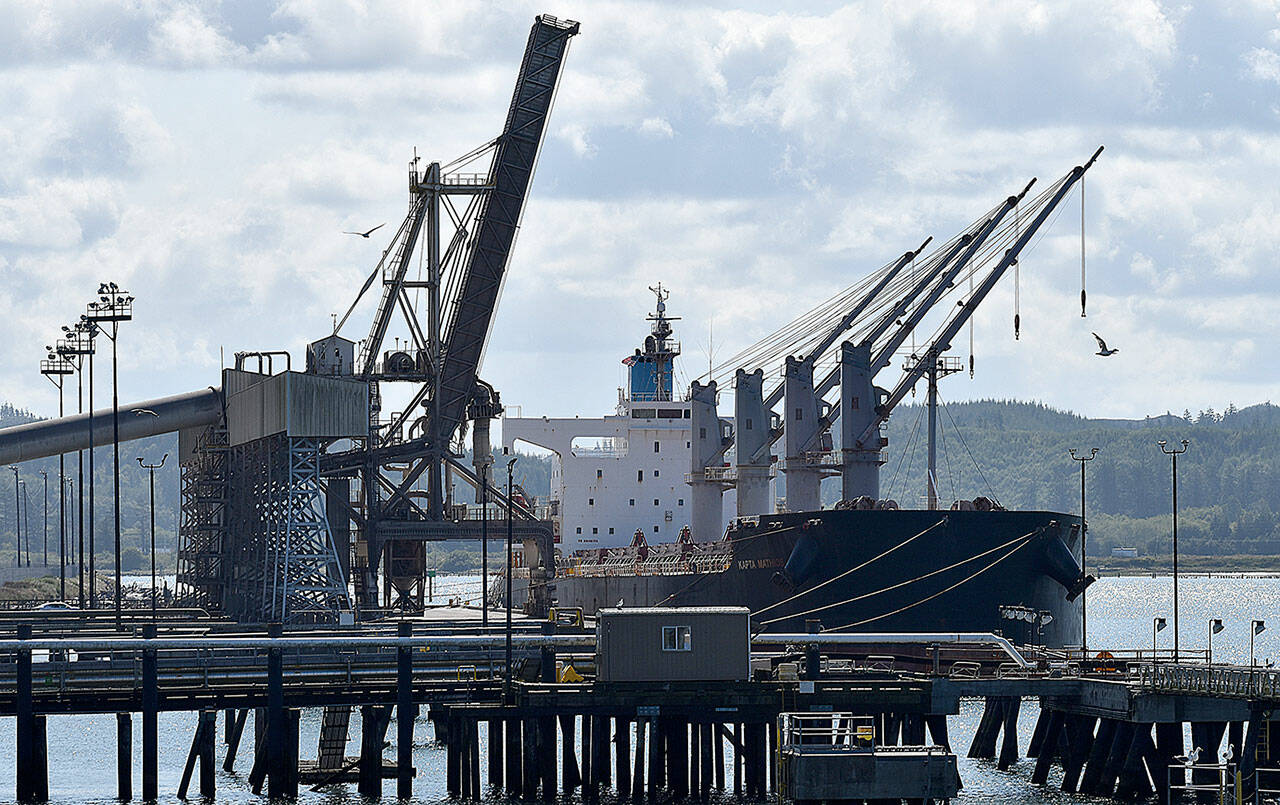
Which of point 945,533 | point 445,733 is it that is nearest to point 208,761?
point 445,733

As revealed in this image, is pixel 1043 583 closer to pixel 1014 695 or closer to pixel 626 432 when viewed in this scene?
pixel 1014 695

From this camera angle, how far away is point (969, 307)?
255 ft

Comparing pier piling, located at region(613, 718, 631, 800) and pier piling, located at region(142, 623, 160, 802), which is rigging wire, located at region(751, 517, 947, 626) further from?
pier piling, located at region(142, 623, 160, 802)

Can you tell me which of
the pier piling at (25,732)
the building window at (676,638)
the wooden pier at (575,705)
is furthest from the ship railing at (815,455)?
the pier piling at (25,732)

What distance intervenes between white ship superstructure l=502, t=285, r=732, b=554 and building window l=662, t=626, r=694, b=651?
51.2 m

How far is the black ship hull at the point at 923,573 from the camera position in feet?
232

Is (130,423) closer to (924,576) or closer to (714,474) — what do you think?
(714,474)

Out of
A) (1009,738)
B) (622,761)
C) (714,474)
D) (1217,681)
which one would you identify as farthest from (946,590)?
(1217,681)

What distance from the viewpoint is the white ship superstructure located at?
10025cm

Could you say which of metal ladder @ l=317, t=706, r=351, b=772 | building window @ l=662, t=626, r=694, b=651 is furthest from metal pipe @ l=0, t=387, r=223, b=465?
building window @ l=662, t=626, r=694, b=651

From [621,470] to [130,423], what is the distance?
23.3 meters

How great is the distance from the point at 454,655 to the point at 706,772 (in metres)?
7.83

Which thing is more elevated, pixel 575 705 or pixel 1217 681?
pixel 1217 681

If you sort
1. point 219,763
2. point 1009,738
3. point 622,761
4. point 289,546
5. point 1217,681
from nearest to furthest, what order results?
point 1217,681 → point 622,761 → point 1009,738 → point 219,763 → point 289,546
